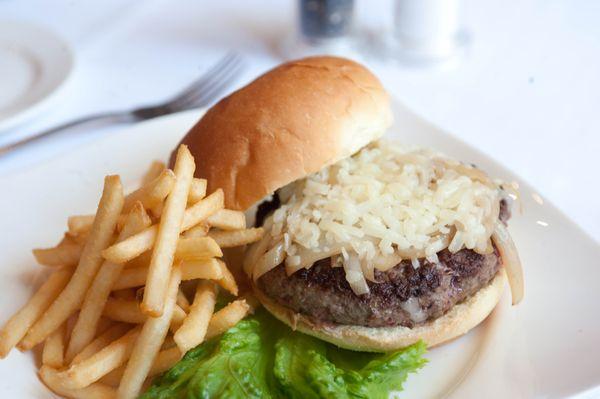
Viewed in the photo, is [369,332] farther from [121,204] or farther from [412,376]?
[121,204]

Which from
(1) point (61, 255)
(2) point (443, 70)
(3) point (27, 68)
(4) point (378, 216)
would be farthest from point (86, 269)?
(2) point (443, 70)

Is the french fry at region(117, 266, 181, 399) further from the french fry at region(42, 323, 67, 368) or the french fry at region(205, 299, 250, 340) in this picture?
the french fry at region(42, 323, 67, 368)

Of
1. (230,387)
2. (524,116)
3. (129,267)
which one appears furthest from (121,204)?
(524,116)

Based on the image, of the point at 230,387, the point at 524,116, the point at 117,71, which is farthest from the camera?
the point at 117,71

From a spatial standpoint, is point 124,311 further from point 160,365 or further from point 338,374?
point 338,374

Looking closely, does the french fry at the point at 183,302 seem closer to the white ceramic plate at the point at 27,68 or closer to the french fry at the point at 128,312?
the french fry at the point at 128,312

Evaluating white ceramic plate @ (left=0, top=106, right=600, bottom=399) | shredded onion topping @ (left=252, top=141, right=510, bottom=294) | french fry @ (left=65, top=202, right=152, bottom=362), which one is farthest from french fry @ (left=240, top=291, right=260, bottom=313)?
white ceramic plate @ (left=0, top=106, right=600, bottom=399)
